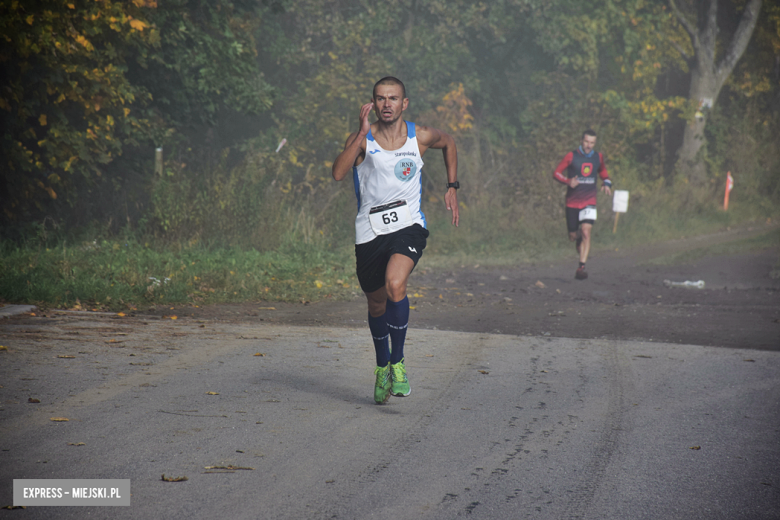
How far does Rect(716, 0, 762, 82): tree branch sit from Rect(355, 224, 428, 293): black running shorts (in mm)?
24864

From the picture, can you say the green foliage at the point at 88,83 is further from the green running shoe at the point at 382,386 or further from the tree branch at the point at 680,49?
the tree branch at the point at 680,49

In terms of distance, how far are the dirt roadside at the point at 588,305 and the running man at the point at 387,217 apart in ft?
10.0

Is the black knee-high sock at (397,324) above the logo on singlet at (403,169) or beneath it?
beneath

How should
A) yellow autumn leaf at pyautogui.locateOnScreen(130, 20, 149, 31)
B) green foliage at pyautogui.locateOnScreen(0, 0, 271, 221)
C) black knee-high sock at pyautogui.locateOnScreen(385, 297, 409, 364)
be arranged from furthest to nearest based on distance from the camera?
yellow autumn leaf at pyautogui.locateOnScreen(130, 20, 149, 31) < green foliage at pyautogui.locateOnScreen(0, 0, 271, 221) < black knee-high sock at pyautogui.locateOnScreen(385, 297, 409, 364)

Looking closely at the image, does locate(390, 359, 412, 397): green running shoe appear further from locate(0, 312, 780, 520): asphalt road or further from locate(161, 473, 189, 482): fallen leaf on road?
locate(161, 473, 189, 482): fallen leaf on road

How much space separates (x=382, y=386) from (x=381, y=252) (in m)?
→ 0.92

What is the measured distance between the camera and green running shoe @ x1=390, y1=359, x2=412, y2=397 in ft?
17.8

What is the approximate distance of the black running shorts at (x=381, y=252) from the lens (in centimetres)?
555

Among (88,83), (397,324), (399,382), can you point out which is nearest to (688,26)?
(88,83)

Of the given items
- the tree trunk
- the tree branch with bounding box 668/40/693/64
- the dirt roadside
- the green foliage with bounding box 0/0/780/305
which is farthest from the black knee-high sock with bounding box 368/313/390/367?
the tree branch with bounding box 668/40/693/64

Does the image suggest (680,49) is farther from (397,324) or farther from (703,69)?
(397,324)

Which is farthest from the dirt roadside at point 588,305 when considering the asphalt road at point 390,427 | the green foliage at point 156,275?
the asphalt road at point 390,427

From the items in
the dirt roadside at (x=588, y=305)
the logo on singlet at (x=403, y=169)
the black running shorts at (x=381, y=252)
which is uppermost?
the logo on singlet at (x=403, y=169)

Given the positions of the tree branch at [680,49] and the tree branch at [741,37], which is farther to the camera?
the tree branch at [680,49]
